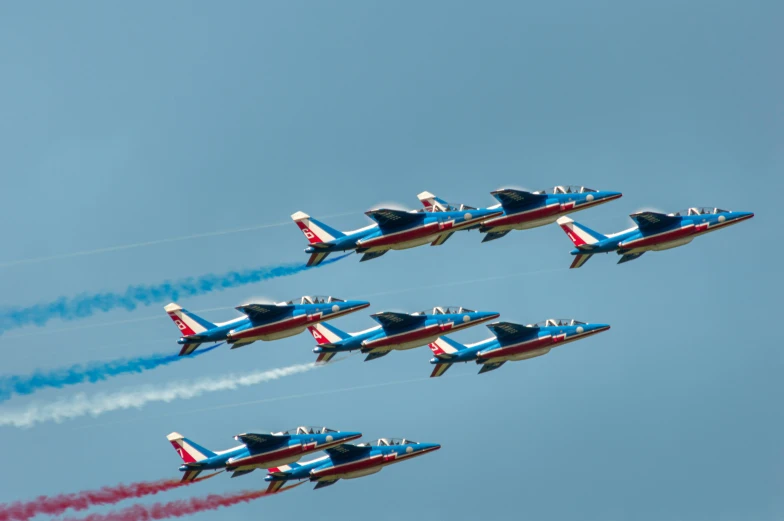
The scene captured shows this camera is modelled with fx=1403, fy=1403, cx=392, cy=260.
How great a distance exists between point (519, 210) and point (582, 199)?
17.7ft

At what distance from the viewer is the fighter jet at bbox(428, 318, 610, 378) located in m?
106

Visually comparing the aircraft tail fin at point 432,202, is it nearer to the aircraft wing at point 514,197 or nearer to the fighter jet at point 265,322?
the aircraft wing at point 514,197

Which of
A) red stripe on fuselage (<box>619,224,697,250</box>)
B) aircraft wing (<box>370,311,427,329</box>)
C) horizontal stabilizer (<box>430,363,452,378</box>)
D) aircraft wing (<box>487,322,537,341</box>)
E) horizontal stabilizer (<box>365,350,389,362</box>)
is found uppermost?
aircraft wing (<box>370,311,427,329</box>)

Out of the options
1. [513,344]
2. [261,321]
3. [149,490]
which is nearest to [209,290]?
[261,321]

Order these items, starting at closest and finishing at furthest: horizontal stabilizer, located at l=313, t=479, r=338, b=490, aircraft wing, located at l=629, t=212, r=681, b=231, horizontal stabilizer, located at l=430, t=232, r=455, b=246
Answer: horizontal stabilizer, located at l=430, t=232, r=455, b=246 < aircraft wing, located at l=629, t=212, r=681, b=231 < horizontal stabilizer, located at l=313, t=479, r=338, b=490

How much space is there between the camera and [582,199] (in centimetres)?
10550

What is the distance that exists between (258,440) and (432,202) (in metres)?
21.9

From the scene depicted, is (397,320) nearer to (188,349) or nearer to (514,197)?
(514,197)

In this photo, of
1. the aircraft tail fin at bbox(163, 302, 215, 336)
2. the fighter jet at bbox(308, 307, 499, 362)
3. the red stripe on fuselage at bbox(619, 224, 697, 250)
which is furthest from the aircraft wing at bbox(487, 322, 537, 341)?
the aircraft tail fin at bbox(163, 302, 215, 336)

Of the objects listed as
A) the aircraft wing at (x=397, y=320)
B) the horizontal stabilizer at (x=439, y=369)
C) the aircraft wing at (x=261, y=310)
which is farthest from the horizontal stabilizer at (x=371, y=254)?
the horizontal stabilizer at (x=439, y=369)

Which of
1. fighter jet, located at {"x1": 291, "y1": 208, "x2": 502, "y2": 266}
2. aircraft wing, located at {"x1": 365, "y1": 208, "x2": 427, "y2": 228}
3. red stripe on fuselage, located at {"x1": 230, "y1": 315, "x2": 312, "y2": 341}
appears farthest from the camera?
red stripe on fuselage, located at {"x1": 230, "y1": 315, "x2": 312, "y2": 341}

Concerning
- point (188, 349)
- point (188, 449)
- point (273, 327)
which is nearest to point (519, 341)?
point (273, 327)

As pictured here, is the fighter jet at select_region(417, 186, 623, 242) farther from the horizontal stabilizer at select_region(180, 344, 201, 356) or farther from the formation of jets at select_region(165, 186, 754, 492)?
the horizontal stabilizer at select_region(180, 344, 201, 356)

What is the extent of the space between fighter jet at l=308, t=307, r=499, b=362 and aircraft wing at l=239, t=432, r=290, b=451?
6.95 m
